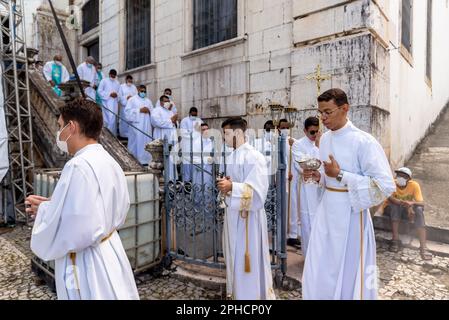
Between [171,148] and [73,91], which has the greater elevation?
[73,91]

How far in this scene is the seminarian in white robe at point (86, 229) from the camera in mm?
1810

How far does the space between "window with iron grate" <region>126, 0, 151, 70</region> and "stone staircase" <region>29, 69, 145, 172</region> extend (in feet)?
12.6

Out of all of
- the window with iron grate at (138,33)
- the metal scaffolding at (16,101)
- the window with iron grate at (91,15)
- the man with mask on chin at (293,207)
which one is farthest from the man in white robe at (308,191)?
the window with iron grate at (91,15)

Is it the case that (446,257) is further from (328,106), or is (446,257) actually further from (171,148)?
(171,148)

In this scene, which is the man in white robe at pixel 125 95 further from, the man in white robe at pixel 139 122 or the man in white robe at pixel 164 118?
the man in white robe at pixel 164 118

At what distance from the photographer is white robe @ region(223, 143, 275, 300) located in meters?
2.96

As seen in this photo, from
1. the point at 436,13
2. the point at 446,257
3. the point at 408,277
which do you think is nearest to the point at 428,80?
the point at 436,13

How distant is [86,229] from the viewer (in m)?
1.81

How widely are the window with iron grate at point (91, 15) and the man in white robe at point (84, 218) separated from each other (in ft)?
45.4

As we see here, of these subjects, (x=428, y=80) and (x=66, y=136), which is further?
(x=428, y=80)

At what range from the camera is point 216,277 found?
3.80 meters

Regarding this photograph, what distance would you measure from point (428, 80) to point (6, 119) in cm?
1306
